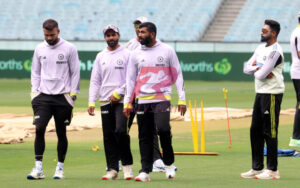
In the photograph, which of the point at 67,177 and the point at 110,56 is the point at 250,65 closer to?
the point at 110,56

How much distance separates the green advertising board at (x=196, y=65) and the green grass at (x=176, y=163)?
2555 centimetres

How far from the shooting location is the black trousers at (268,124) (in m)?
10.2

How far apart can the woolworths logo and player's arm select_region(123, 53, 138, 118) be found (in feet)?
106

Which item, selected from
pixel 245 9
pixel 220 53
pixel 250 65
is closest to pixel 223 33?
pixel 245 9

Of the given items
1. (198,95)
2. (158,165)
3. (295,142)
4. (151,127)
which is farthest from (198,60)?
(151,127)

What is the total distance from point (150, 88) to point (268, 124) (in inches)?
61.2

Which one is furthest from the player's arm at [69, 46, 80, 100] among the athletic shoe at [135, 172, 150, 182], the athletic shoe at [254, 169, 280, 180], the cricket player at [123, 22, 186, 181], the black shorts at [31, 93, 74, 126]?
the athletic shoe at [254, 169, 280, 180]

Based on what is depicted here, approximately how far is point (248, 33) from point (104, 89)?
120 feet

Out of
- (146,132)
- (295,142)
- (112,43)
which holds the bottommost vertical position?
(295,142)

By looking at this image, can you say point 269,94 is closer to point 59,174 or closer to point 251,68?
point 251,68

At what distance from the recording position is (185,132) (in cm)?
1750

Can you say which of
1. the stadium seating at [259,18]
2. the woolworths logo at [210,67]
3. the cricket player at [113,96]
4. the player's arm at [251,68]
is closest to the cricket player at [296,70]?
the player's arm at [251,68]

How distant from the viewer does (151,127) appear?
1010cm

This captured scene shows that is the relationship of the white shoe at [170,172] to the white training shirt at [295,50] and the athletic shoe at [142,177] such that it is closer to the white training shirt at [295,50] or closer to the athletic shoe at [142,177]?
the athletic shoe at [142,177]
